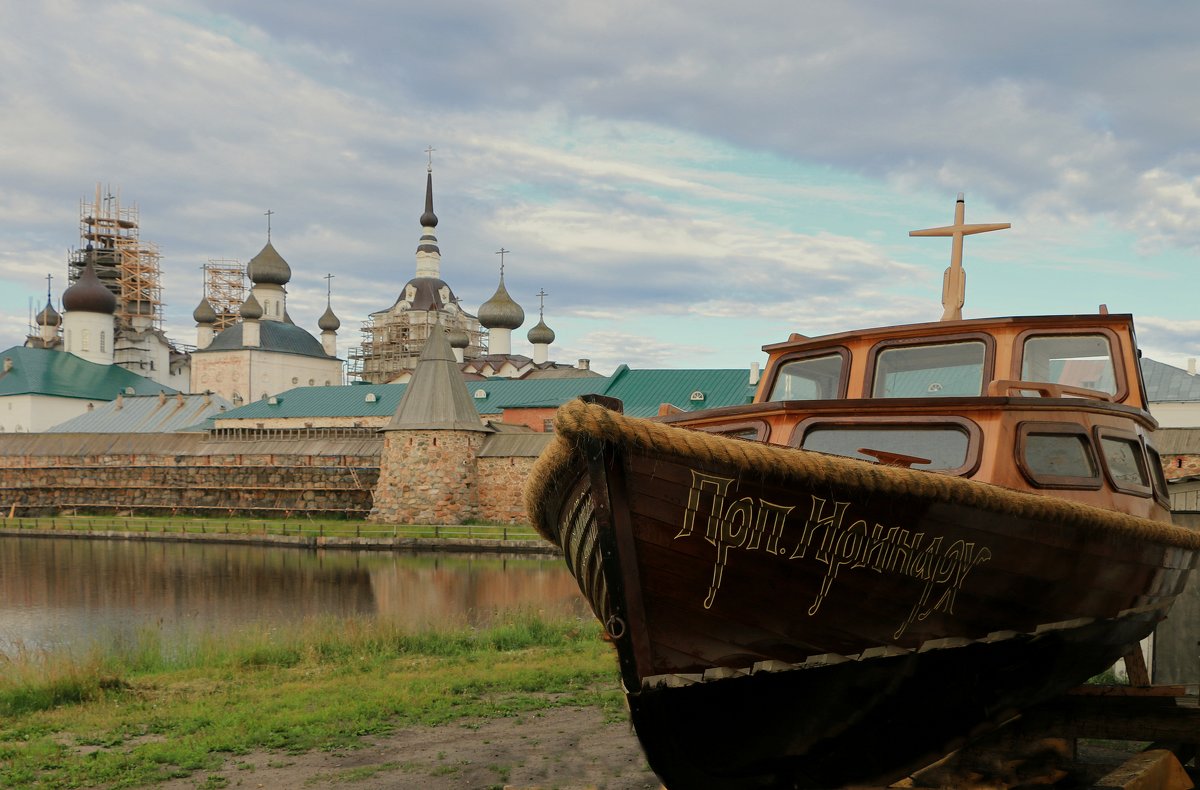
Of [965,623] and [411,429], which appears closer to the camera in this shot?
[965,623]

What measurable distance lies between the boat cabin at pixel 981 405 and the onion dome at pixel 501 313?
80.6 m

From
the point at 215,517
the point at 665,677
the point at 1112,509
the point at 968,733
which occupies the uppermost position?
the point at 1112,509

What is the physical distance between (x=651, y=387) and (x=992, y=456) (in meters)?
49.0

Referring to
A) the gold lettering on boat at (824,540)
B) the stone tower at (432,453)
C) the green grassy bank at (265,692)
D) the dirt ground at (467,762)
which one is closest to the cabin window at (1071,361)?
the gold lettering on boat at (824,540)

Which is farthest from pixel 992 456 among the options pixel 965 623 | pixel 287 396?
pixel 287 396

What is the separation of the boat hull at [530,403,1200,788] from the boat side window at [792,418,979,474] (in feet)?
2.78

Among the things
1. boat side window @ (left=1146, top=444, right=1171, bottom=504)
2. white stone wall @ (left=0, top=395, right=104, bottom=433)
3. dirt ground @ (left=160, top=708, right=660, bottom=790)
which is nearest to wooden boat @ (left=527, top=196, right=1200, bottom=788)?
boat side window @ (left=1146, top=444, right=1171, bottom=504)

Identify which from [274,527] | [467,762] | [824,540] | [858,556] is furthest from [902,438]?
[274,527]

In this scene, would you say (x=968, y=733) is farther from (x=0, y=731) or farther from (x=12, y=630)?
(x=12, y=630)

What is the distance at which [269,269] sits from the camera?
89.6m

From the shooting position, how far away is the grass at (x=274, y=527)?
136ft

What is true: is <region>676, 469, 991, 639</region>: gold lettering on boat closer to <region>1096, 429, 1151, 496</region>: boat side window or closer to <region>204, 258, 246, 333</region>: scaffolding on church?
<region>1096, 429, 1151, 496</region>: boat side window

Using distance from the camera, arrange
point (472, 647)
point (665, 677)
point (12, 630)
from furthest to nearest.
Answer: point (12, 630) → point (472, 647) → point (665, 677)

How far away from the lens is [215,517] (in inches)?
2109
